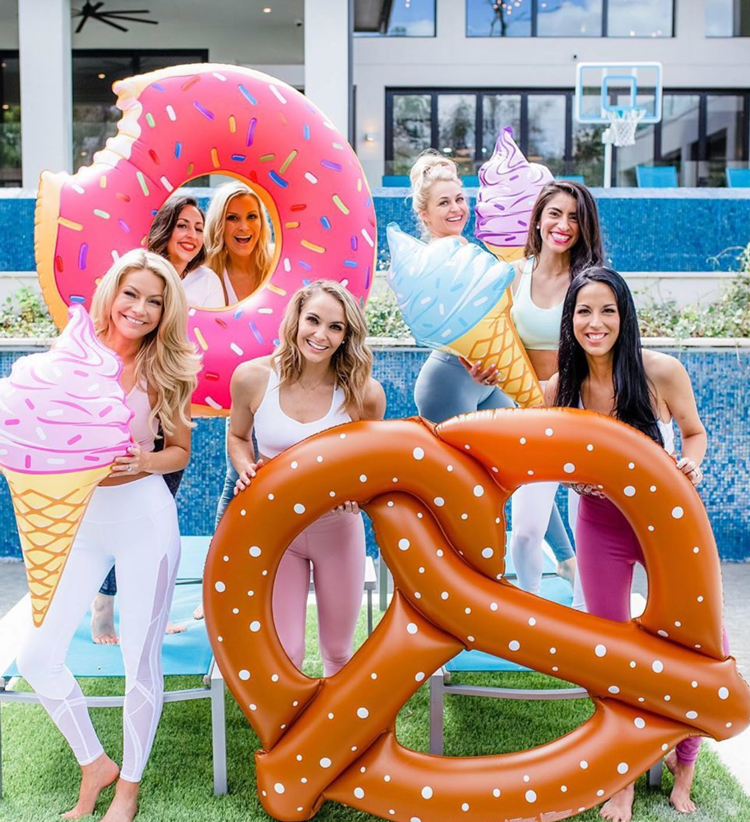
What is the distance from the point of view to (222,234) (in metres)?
2.88

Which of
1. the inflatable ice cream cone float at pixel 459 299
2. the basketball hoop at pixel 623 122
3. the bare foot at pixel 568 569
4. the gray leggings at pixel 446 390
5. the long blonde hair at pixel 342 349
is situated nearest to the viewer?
the long blonde hair at pixel 342 349

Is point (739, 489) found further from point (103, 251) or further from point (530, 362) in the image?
point (103, 251)

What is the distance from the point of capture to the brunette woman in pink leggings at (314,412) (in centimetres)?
226

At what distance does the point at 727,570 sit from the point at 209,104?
329cm

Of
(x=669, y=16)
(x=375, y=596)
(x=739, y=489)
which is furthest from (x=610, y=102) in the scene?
(x=375, y=596)

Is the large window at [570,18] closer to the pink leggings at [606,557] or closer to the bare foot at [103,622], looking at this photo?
the bare foot at [103,622]

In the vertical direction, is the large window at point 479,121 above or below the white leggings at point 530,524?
above

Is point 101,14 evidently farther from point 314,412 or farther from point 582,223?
point 314,412

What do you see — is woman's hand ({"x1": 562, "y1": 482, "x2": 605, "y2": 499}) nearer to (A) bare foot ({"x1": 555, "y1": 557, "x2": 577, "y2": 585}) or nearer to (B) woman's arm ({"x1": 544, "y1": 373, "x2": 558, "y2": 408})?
(B) woman's arm ({"x1": 544, "y1": 373, "x2": 558, "y2": 408})

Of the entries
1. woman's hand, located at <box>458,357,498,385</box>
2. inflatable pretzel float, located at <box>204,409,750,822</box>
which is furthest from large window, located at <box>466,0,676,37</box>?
inflatable pretzel float, located at <box>204,409,750,822</box>

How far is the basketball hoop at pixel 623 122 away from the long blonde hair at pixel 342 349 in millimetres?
7236

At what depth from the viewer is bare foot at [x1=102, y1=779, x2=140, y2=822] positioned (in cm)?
221

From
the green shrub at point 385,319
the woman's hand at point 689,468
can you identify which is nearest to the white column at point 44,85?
the green shrub at point 385,319

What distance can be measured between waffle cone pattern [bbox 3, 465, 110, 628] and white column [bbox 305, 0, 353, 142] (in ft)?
23.9
